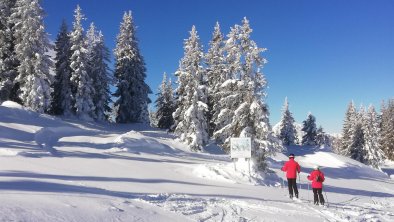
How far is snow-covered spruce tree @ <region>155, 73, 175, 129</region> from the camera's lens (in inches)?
2451

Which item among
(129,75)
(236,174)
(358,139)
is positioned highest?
(129,75)

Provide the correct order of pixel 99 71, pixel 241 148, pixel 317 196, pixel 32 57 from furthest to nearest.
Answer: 1. pixel 99 71
2. pixel 32 57
3. pixel 241 148
4. pixel 317 196

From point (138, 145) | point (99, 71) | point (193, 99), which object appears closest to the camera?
point (138, 145)

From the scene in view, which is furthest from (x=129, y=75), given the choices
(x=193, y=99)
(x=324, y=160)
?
(x=324, y=160)

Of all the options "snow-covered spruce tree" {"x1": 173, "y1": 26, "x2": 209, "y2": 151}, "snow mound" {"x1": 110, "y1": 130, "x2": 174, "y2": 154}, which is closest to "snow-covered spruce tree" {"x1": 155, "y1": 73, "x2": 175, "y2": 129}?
"snow-covered spruce tree" {"x1": 173, "y1": 26, "x2": 209, "y2": 151}

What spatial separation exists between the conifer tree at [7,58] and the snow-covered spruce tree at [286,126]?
50.2 m

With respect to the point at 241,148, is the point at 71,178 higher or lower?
lower

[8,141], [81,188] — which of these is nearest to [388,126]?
[8,141]

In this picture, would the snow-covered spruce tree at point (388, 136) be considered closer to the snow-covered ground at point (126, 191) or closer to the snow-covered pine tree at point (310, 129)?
the snow-covered pine tree at point (310, 129)

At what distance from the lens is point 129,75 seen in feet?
184

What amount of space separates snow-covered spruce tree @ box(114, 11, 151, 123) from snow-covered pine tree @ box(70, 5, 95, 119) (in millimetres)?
6222

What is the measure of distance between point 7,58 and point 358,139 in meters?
57.0

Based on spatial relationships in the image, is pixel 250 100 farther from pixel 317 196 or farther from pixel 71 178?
pixel 71 178

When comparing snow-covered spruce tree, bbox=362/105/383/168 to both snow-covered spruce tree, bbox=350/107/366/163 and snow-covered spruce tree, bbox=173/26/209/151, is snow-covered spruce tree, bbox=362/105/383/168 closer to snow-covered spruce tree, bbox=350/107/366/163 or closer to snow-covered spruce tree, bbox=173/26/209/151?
snow-covered spruce tree, bbox=350/107/366/163
